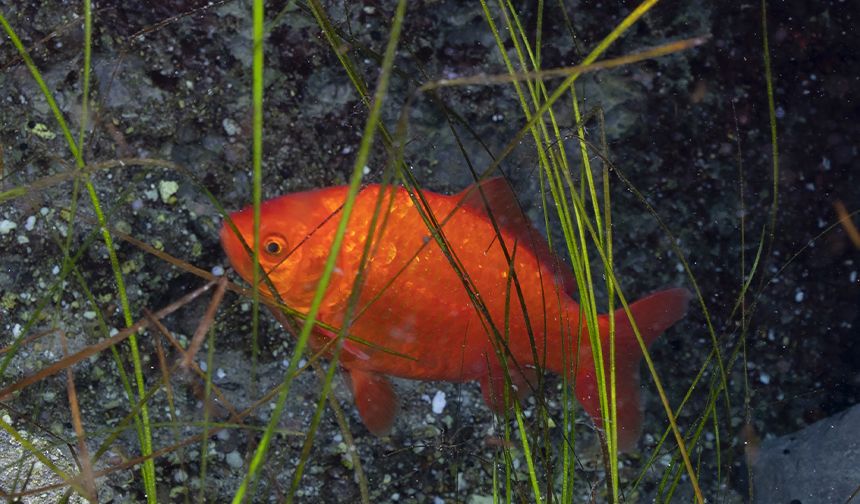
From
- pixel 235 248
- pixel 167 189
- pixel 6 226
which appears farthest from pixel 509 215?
pixel 6 226

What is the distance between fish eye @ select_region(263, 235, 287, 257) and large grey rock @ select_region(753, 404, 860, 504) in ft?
5.89

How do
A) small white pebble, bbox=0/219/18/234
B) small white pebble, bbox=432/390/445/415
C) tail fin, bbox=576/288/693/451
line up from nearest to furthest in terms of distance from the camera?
tail fin, bbox=576/288/693/451 → small white pebble, bbox=0/219/18/234 → small white pebble, bbox=432/390/445/415

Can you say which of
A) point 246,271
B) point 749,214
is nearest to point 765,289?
point 749,214

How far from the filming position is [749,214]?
2613mm

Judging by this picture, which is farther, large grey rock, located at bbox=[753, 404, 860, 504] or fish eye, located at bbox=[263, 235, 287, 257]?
large grey rock, located at bbox=[753, 404, 860, 504]

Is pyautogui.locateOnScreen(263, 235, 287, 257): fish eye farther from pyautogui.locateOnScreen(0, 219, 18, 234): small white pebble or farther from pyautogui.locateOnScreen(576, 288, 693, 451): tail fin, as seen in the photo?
pyautogui.locateOnScreen(0, 219, 18, 234): small white pebble

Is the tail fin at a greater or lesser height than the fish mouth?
lesser

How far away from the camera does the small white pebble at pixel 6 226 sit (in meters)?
2.44

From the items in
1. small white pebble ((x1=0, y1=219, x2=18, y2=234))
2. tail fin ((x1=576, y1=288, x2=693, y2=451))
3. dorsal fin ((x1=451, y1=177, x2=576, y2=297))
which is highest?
small white pebble ((x1=0, y1=219, x2=18, y2=234))

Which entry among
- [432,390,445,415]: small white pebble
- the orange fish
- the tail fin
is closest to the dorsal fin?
the orange fish

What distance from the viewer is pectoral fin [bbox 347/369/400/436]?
2.29 m

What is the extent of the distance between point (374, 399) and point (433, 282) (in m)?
0.52

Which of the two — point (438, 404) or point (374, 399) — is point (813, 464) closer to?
point (438, 404)

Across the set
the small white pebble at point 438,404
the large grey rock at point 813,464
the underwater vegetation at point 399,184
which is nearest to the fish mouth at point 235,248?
the underwater vegetation at point 399,184
